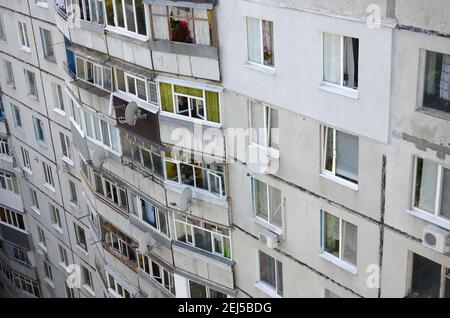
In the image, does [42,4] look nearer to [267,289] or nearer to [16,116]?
[16,116]

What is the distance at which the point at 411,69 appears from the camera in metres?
11.6

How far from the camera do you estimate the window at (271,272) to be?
17.3 m

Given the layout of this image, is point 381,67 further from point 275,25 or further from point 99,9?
point 99,9

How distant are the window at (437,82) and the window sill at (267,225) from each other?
19.3 feet

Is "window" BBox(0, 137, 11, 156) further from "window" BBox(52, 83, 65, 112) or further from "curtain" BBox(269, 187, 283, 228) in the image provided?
"curtain" BBox(269, 187, 283, 228)

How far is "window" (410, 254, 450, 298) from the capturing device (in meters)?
13.2

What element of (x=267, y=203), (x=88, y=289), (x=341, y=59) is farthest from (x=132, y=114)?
(x=88, y=289)

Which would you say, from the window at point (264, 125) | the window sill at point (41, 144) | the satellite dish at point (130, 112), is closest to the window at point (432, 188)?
the window at point (264, 125)

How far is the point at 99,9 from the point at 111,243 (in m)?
8.89

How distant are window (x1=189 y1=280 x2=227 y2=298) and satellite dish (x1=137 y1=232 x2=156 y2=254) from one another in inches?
70.0

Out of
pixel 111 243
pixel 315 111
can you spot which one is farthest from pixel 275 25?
pixel 111 243

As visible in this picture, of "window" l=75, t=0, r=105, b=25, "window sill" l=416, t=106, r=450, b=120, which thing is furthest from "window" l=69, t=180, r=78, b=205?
"window sill" l=416, t=106, r=450, b=120

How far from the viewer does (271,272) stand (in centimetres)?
1767

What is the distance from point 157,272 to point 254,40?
9.62 metres
